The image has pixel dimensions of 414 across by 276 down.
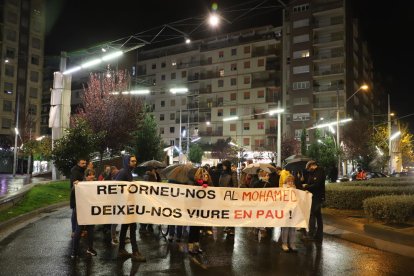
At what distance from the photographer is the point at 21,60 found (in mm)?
83562

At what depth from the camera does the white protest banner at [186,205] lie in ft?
28.9

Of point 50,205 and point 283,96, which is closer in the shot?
point 50,205

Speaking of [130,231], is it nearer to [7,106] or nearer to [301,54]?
[301,54]

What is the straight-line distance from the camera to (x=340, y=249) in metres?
9.93

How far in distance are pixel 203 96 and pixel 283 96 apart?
18011 mm

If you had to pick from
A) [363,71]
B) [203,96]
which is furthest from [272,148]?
[363,71]

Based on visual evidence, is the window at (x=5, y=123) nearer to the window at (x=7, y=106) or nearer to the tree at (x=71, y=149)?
the window at (x=7, y=106)

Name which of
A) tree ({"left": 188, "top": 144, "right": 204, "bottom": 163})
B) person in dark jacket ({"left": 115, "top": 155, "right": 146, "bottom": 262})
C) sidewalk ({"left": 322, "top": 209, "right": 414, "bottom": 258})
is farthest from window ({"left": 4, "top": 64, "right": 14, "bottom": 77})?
person in dark jacket ({"left": 115, "top": 155, "right": 146, "bottom": 262})

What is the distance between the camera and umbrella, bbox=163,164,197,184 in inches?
389

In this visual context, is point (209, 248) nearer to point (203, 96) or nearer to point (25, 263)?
point (25, 263)

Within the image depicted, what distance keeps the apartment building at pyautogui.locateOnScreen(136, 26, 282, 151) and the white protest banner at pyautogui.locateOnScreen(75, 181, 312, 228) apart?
65830 mm

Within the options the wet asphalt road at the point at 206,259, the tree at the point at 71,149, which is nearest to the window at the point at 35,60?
the tree at the point at 71,149

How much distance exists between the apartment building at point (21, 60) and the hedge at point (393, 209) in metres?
73.6

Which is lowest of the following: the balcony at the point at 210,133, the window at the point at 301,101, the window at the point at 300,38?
the balcony at the point at 210,133
